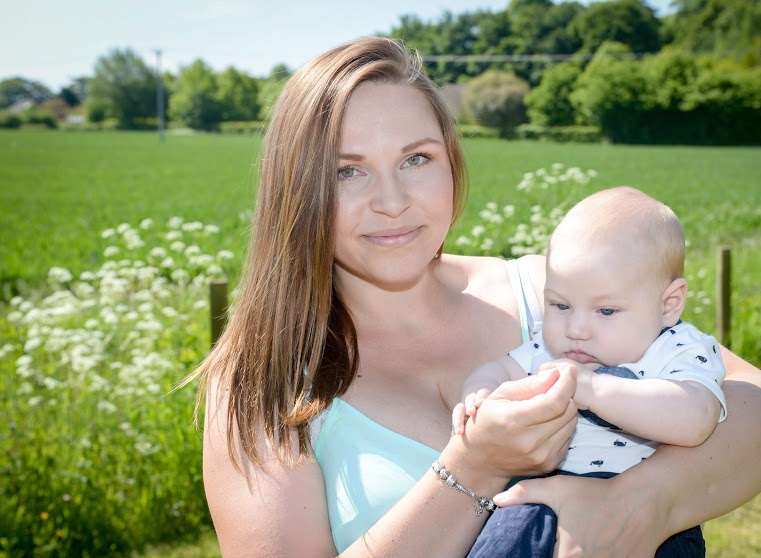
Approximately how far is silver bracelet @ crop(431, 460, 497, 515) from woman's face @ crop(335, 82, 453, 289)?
48 centimetres

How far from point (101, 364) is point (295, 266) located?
125 inches

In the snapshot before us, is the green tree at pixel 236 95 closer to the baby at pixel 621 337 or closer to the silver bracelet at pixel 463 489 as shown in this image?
the baby at pixel 621 337

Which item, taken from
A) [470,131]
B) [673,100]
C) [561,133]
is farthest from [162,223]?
[673,100]

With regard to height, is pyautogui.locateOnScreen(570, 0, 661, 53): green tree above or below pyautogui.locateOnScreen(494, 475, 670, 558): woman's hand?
above

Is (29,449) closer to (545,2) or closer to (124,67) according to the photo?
(545,2)

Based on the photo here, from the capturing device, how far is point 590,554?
1.22 meters

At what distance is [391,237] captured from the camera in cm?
158

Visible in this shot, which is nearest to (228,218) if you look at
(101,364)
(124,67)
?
(101,364)

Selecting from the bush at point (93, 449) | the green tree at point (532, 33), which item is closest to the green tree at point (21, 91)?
the green tree at point (532, 33)

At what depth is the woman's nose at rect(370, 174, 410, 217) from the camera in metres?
1.53

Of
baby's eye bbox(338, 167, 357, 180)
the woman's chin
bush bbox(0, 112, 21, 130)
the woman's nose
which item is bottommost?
bush bbox(0, 112, 21, 130)

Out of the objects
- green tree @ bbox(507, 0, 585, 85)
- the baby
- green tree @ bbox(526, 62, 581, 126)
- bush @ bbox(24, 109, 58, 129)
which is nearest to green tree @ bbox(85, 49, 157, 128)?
bush @ bbox(24, 109, 58, 129)

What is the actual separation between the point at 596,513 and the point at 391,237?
0.68 m

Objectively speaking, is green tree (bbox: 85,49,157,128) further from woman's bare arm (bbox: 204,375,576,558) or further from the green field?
woman's bare arm (bbox: 204,375,576,558)
